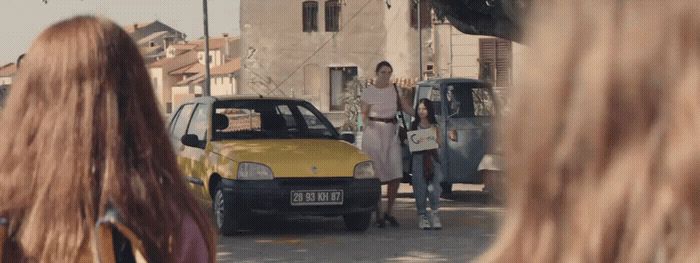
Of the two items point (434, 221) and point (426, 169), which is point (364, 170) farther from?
point (434, 221)

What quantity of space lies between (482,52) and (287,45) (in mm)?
17176

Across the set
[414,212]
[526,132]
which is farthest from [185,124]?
[526,132]

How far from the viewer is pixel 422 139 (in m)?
14.5

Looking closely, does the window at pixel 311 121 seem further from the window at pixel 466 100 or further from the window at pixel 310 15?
the window at pixel 310 15

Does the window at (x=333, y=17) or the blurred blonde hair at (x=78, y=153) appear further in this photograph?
the window at (x=333, y=17)

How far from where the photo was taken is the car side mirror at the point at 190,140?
1495cm

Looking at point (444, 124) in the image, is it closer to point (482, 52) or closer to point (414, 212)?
point (414, 212)

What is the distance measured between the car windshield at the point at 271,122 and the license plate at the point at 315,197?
1.05 meters

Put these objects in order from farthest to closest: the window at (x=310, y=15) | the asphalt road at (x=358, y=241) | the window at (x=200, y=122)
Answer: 1. the window at (x=310, y=15)
2. the window at (x=200, y=122)
3. the asphalt road at (x=358, y=241)

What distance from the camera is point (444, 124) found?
60.1 ft

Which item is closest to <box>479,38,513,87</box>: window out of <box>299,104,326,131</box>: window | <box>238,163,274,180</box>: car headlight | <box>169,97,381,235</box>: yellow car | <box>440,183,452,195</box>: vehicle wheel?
<box>440,183,452,195</box>: vehicle wheel

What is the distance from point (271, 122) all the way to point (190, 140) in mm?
838

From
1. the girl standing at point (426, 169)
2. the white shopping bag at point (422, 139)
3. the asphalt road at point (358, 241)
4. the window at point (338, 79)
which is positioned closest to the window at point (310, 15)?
the window at point (338, 79)

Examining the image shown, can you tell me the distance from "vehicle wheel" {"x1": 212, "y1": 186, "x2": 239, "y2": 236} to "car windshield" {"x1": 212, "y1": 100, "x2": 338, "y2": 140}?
75cm
